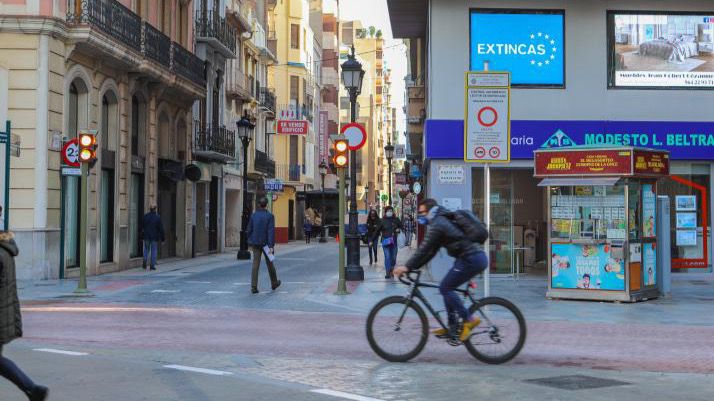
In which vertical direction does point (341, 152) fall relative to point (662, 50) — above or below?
below

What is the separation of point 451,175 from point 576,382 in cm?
1210

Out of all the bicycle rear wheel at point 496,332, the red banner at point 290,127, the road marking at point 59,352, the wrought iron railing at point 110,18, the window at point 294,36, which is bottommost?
the road marking at point 59,352

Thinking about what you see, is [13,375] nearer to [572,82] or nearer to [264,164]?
[572,82]

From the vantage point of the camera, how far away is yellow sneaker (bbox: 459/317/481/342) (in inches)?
376

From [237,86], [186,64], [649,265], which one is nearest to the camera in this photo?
[649,265]

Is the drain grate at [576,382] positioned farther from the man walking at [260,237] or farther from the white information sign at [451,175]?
the white information sign at [451,175]

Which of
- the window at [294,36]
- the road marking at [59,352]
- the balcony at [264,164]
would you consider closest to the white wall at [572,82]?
the road marking at [59,352]

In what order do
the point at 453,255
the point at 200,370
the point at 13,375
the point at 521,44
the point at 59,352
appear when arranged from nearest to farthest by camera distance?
the point at 13,375
the point at 200,370
the point at 453,255
the point at 59,352
the point at 521,44

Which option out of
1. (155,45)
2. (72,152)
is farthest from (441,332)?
(155,45)

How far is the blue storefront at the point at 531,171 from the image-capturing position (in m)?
21.0

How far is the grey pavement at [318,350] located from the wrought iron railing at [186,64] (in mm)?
13313

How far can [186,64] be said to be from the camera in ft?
106

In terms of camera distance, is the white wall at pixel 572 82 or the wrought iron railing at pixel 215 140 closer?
the white wall at pixel 572 82

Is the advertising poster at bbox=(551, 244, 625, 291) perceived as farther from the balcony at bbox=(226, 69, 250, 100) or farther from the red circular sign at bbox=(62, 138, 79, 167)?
the balcony at bbox=(226, 69, 250, 100)
